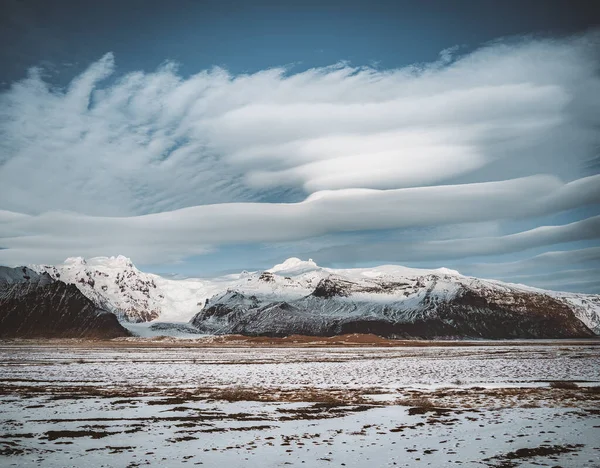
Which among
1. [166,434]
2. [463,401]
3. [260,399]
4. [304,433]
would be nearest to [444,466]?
[304,433]

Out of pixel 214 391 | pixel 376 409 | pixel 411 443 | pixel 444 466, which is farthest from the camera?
pixel 214 391

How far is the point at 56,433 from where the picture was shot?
23.8m

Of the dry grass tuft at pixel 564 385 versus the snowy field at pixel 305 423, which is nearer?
the snowy field at pixel 305 423

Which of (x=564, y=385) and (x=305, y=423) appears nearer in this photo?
(x=305, y=423)

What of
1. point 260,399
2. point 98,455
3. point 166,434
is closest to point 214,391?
point 260,399

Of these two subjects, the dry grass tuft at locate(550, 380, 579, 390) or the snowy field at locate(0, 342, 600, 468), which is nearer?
the snowy field at locate(0, 342, 600, 468)

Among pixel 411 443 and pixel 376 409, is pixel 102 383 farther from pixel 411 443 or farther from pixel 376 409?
pixel 411 443

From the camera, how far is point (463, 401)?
32.2m

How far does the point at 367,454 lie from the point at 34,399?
2548cm

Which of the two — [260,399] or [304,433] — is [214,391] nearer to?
[260,399]

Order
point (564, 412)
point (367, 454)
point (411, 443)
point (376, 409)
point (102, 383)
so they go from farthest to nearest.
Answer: point (102, 383) → point (376, 409) → point (564, 412) → point (411, 443) → point (367, 454)

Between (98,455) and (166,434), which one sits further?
(166,434)

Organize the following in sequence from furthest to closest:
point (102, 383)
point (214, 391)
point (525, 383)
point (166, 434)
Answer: point (102, 383) → point (525, 383) → point (214, 391) → point (166, 434)

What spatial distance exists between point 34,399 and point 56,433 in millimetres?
13230
